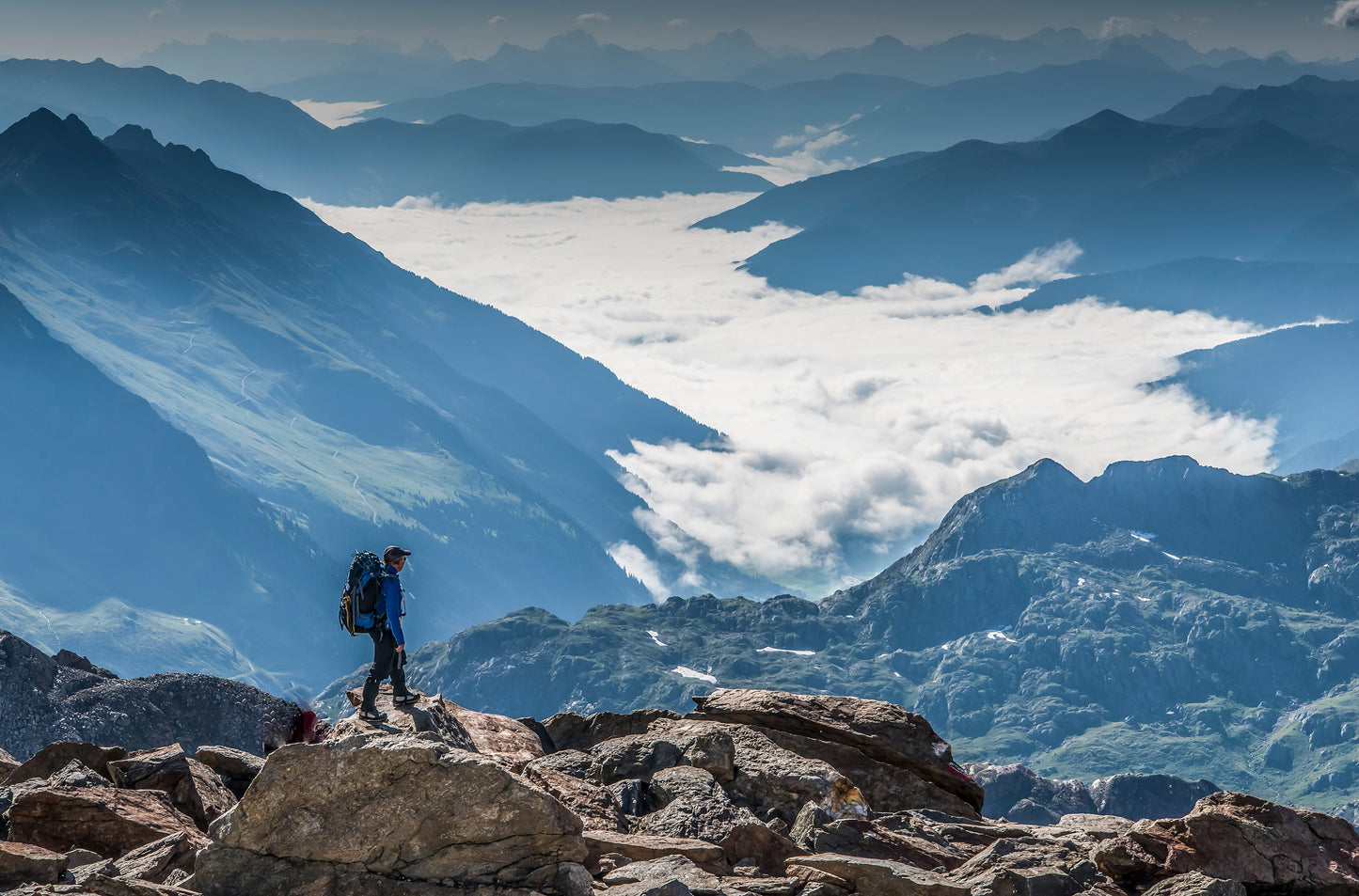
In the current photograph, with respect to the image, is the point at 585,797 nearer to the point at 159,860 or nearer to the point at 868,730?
the point at 159,860

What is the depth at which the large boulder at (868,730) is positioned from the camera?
4259cm

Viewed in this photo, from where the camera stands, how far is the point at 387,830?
2617 centimetres

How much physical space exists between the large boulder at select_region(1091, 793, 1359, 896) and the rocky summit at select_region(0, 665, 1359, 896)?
0.17ft

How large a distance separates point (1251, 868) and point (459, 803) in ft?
65.5

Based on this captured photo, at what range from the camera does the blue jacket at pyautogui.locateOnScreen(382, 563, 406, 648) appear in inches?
1464

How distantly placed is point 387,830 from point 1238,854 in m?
21.1

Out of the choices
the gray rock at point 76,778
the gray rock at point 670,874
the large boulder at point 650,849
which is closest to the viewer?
the gray rock at point 670,874

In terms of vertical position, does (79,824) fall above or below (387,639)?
below

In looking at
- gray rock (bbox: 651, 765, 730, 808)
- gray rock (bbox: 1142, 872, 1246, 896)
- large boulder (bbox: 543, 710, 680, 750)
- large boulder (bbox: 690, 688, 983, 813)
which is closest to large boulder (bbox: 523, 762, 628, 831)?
gray rock (bbox: 651, 765, 730, 808)

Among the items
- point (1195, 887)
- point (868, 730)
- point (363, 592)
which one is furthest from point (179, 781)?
point (1195, 887)

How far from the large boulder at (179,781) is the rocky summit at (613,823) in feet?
0.25

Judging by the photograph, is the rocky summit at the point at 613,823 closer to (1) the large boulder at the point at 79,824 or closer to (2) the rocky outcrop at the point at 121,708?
(1) the large boulder at the point at 79,824

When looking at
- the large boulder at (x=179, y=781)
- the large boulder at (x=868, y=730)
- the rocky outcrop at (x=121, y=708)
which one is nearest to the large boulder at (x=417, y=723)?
the large boulder at (x=179, y=781)

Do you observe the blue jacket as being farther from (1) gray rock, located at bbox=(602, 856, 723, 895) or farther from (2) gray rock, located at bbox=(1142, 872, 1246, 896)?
(2) gray rock, located at bbox=(1142, 872, 1246, 896)
